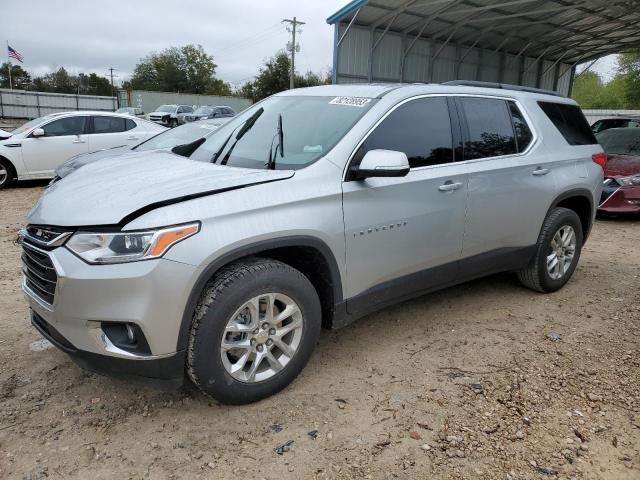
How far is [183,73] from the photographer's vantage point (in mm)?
76875

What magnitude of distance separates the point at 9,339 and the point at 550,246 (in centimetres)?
447

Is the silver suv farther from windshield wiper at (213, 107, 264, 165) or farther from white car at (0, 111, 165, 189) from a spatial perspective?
white car at (0, 111, 165, 189)

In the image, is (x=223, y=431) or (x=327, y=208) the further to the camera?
(x=327, y=208)

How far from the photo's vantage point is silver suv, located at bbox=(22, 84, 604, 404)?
238cm

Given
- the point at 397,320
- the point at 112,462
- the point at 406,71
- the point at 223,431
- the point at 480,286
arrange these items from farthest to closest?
the point at 406,71 < the point at 480,286 < the point at 397,320 < the point at 223,431 < the point at 112,462

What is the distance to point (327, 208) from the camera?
2883 mm

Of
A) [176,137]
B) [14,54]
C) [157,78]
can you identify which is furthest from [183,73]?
[176,137]

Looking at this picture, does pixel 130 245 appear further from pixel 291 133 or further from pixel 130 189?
pixel 291 133

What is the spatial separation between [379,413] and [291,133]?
1.86 metres

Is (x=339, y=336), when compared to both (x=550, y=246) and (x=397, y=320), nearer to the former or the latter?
(x=397, y=320)

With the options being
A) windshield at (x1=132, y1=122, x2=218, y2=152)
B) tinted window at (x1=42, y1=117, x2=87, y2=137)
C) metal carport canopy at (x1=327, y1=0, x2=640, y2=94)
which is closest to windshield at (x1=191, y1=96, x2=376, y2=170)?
windshield at (x1=132, y1=122, x2=218, y2=152)

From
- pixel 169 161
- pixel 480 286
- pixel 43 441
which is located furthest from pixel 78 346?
pixel 480 286

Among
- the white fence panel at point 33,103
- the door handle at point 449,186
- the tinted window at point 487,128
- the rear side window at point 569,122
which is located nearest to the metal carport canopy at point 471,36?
the rear side window at point 569,122

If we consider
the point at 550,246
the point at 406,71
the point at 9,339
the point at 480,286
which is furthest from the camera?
the point at 406,71
